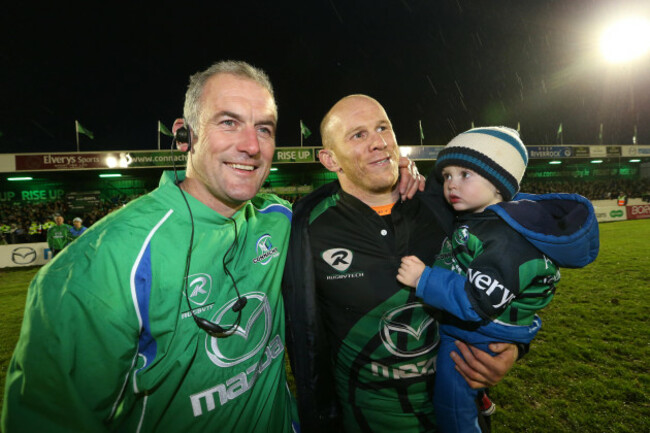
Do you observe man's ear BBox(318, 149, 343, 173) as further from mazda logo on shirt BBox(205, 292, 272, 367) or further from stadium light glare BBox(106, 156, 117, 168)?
stadium light glare BBox(106, 156, 117, 168)

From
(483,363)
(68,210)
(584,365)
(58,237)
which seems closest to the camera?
(483,363)

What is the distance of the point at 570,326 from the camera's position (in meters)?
5.33

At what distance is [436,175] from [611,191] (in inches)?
1503

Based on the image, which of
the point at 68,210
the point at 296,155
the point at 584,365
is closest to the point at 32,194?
the point at 68,210

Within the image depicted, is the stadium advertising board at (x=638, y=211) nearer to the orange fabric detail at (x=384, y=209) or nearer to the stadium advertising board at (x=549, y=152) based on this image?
the stadium advertising board at (x=549, y=152)

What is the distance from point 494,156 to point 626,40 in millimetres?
28622

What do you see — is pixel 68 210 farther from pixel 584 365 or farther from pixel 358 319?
pixel 584 365

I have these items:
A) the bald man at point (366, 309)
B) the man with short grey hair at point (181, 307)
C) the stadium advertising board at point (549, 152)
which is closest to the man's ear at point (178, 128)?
the man with short grey hair at point (181, 307)

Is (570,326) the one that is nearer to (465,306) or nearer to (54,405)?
(465,306)

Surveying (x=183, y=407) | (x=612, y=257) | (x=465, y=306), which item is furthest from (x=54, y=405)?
(x=612, y=257)

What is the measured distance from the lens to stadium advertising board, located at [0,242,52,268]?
13648 millimetres

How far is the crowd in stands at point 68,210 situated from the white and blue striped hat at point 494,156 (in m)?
6.64

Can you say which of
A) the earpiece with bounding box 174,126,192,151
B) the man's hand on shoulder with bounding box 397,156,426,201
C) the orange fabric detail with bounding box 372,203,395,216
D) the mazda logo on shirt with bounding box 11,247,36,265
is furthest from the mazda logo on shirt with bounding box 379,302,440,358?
the mazda logo on shirt with bounding box 11,247,36,265

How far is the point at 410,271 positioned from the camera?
Result: 6.09 feet
